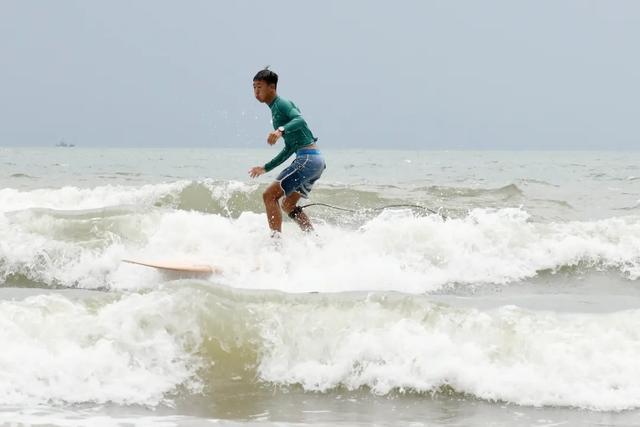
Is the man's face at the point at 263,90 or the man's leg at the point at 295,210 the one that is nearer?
the man's face at the point at 263,90

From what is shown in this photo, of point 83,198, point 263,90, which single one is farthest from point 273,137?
point 83,198

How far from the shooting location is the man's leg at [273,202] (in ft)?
27.4

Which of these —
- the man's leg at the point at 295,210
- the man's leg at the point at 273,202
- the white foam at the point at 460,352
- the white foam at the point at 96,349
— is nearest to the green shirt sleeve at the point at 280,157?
the man's leg at the point at 273,202

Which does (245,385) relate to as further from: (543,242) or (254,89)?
(543,242)

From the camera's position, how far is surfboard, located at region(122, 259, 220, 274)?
8133 millimetres

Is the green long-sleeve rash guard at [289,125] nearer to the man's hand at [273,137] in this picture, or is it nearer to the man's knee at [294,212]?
the man's hand at [273,137]

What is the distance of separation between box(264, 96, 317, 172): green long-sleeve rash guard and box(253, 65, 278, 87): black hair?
0.20 meters

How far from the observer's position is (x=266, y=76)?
7.99 m

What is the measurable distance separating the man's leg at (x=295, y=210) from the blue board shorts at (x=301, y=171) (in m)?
0.20

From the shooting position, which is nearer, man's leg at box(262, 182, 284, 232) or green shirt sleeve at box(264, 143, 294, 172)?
green shirt sleeve at box(264, 143, 294, 172)

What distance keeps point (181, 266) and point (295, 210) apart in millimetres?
1469

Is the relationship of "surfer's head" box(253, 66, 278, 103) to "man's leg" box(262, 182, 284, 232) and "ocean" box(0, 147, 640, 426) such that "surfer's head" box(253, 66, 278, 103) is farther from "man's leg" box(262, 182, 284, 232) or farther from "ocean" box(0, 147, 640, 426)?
"ocean" box(0, 147, 640, 426)

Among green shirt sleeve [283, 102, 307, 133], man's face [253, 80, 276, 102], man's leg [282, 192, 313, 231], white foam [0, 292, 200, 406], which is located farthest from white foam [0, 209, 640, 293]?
white foam [0, 292, 200, 406]

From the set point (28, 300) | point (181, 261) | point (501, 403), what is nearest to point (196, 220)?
point (181, 261)
